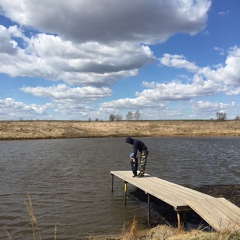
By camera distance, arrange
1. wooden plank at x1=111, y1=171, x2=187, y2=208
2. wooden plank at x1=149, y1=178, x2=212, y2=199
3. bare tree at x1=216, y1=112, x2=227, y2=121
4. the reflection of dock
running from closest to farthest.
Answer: the reflection of dock, wooden plank at x1=111, y1=171, x2=187, y2=208, wooden plank at x1=149, y1=178, x2=212, y2=199, bare tree at x1=216, y1=112, x2=227, y2=121

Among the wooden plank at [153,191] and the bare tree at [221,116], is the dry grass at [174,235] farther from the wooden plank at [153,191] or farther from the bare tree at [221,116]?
the bare tree at [221,116]

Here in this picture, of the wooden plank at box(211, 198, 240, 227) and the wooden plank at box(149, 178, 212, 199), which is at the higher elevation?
the wooden plank at box(211, 198, 240, 227)

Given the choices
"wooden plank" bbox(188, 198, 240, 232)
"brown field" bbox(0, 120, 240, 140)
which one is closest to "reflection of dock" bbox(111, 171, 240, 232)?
"wooden plank" bbox(188, 198, 240, 232)

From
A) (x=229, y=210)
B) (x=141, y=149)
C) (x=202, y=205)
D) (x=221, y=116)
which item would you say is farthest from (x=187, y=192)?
(x=221, y=116)

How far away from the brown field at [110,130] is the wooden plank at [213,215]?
48.7 meters

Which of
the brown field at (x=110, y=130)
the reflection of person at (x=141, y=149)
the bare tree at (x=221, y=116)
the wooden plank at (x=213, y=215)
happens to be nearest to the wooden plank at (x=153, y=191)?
the wooden plank at (x=213, y=215)

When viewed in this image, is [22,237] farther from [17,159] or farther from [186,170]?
[17,159]

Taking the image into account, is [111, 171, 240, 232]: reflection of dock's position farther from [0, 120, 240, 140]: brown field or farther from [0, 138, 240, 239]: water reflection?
[0, 120, 240, 140]: brown field

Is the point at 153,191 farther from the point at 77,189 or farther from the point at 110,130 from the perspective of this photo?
the point at 110,130

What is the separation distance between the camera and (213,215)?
7844 mm

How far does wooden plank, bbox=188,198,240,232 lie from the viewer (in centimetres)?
683

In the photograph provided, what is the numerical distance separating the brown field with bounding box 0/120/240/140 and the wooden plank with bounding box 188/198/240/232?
48710 millimetres

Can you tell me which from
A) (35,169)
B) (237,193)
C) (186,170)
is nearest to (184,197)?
(237,193)

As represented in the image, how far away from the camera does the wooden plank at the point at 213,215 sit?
683cm
